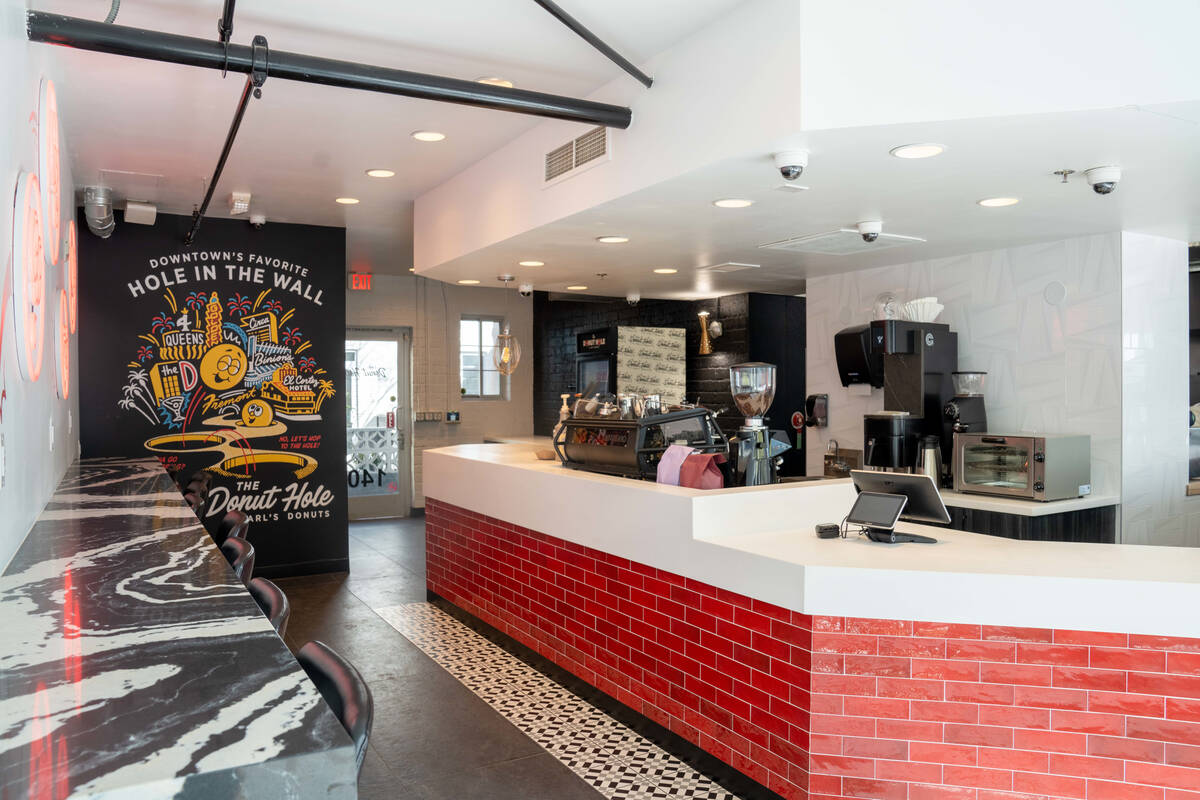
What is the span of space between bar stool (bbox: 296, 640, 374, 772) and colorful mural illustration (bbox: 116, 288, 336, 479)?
5.24 meters

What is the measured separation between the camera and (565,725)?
377 centimetres

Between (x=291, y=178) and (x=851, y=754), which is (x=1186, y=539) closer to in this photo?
(x=851, y=754)

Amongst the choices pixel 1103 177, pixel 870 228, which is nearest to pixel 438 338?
pixel 870 228

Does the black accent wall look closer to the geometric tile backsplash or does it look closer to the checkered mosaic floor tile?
the geometric tile backsplash

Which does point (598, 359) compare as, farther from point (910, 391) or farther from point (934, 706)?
point (934, 706)

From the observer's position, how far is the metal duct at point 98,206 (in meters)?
5.65

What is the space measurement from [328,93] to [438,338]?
6.56 m

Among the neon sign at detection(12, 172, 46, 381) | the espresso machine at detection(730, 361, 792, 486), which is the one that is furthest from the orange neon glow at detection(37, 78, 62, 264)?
the espresso machine at detection(730, 361, 792, 486)

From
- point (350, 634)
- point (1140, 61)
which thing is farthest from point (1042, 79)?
point (350, 634)

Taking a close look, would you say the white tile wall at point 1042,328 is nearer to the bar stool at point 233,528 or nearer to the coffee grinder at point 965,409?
the coffee grinder at point 965,409

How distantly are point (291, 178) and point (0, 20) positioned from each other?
3.33m

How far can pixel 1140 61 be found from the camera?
2.54m

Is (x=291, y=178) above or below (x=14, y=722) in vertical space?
above

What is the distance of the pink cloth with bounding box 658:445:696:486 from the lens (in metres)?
3.73
